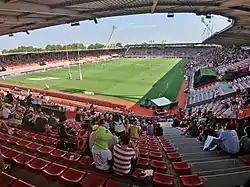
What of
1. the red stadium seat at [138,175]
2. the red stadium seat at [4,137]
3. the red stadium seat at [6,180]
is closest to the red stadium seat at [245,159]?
the red stadium seat at [138,175]

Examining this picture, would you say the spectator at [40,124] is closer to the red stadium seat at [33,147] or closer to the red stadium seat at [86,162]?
the red stadium seat at [33,147]

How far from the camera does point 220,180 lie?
494 centimetres

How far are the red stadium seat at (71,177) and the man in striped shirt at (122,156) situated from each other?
657 mm

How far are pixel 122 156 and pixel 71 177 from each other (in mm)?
930

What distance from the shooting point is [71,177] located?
4.59m

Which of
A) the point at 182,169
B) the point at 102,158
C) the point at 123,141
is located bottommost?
the point at 182,169

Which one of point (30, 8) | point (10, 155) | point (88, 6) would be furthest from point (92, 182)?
point (88, 6)

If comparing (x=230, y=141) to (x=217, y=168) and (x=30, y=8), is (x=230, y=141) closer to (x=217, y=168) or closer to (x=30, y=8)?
(x=217, y=168)

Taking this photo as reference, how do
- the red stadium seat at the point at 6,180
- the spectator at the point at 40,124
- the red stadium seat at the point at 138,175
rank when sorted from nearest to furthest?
the red stadium seat at the point at 6,180
the red stadium seat at the point at 138,175
the spectator at the point at 40,124

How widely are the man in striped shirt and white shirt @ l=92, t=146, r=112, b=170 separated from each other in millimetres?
150

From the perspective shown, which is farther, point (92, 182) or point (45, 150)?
point (45, 150)

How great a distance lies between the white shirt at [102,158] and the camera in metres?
5.07

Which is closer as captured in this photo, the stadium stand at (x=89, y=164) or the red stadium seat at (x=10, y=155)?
the stadium stand at (x=89, y=164)

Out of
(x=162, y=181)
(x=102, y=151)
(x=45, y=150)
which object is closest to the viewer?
(x=162, y=181)
